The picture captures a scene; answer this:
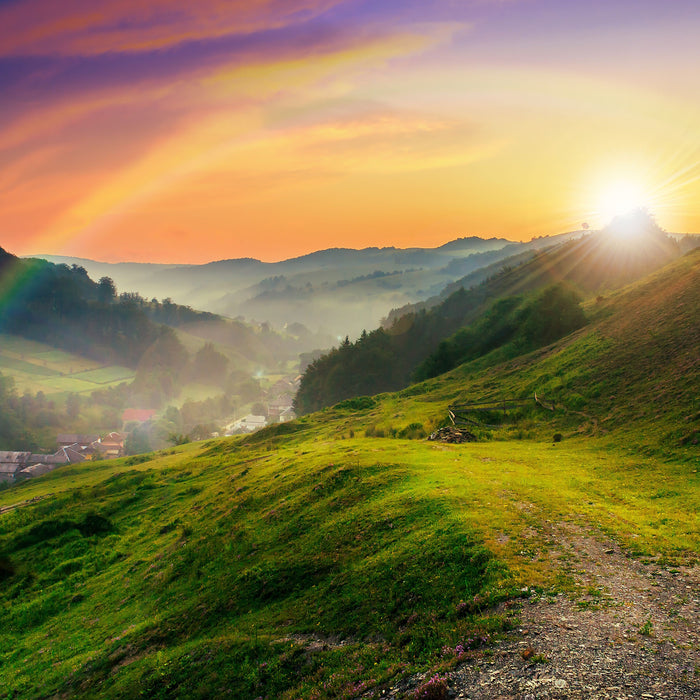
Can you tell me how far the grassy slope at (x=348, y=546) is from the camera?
557 inches

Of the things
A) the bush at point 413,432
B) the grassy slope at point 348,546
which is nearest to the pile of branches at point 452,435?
the grassy slope at point 348,546

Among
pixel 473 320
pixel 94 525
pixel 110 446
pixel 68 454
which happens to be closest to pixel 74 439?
pixel 110 446

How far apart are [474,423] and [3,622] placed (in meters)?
43.7

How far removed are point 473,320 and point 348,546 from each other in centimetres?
12408

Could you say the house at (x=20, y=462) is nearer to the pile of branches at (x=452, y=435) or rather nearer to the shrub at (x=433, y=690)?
the pile of branches at (x=452, y=435)

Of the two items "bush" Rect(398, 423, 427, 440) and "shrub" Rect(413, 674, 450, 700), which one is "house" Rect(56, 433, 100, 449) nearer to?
"bush" Rect(398, 423, 427, 440)

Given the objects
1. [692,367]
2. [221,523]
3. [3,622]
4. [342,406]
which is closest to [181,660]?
[221,523]

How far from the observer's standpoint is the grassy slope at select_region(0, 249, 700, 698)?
46.4 ft

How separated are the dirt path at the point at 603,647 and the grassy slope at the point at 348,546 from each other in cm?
103

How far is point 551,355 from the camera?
198 feet

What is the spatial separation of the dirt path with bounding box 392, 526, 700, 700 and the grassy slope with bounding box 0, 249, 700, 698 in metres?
1.03

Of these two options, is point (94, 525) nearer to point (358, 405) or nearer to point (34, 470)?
point (358, 405)

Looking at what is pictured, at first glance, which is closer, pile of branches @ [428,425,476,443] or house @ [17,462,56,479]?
pile of branches @ [428,425,476,443]

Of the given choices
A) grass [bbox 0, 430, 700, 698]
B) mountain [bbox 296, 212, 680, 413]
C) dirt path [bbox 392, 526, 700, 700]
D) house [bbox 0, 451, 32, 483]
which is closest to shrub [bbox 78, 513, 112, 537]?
grass [bbox 0, 430, 700, 698]
